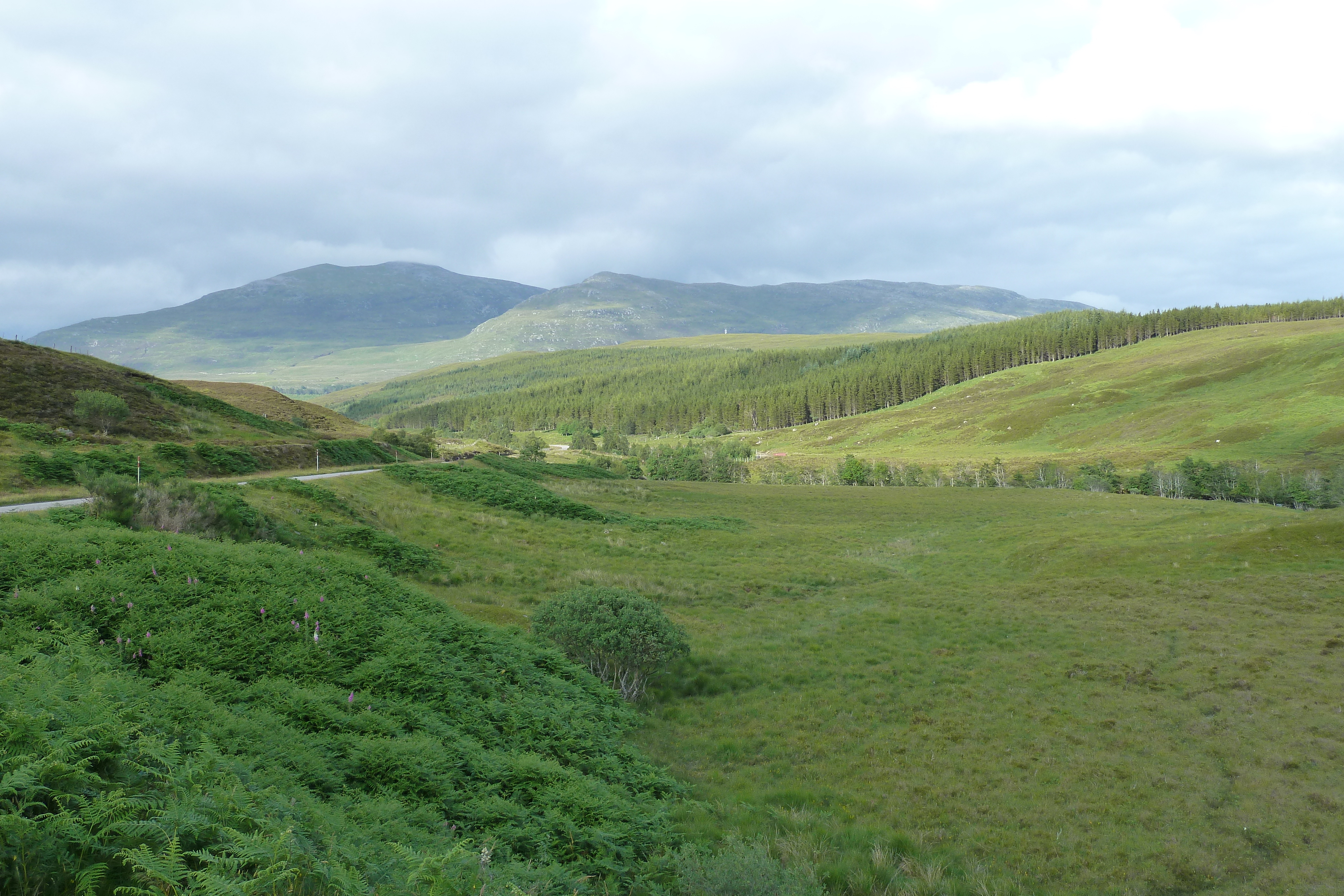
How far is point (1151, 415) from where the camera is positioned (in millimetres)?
147125

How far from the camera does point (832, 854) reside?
9906mm

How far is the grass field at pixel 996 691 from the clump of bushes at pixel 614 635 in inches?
39.6

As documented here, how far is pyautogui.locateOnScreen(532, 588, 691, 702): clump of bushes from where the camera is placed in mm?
16922

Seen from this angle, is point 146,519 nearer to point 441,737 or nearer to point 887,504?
point 441,737

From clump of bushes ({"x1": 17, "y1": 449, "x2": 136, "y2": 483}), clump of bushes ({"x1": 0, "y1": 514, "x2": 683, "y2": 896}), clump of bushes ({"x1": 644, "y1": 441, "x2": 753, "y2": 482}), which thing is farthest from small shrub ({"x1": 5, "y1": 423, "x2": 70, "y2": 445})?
clump of bushes ({"x1": 644, "y1": 441, "x2": 753, "y2": 482})

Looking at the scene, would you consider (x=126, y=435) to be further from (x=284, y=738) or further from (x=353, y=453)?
(x=284, y=738)

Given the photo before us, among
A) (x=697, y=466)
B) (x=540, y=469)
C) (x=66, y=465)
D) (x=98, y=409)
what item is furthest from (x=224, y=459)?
(x=697, y=466)

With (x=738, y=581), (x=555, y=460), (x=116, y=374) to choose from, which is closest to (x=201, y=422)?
(x=116, y=374)

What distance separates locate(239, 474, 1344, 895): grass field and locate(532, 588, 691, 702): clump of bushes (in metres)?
1.01

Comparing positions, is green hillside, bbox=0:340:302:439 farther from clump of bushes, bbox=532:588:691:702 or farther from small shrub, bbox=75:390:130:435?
clump of bushes, bbox=532:588:691:702

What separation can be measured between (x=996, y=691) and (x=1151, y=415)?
167023 mm

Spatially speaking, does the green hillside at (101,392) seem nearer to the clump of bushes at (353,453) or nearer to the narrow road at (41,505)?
the clump of bushes at (353,453)

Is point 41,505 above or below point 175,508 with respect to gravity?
below

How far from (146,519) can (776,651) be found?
18.4m
